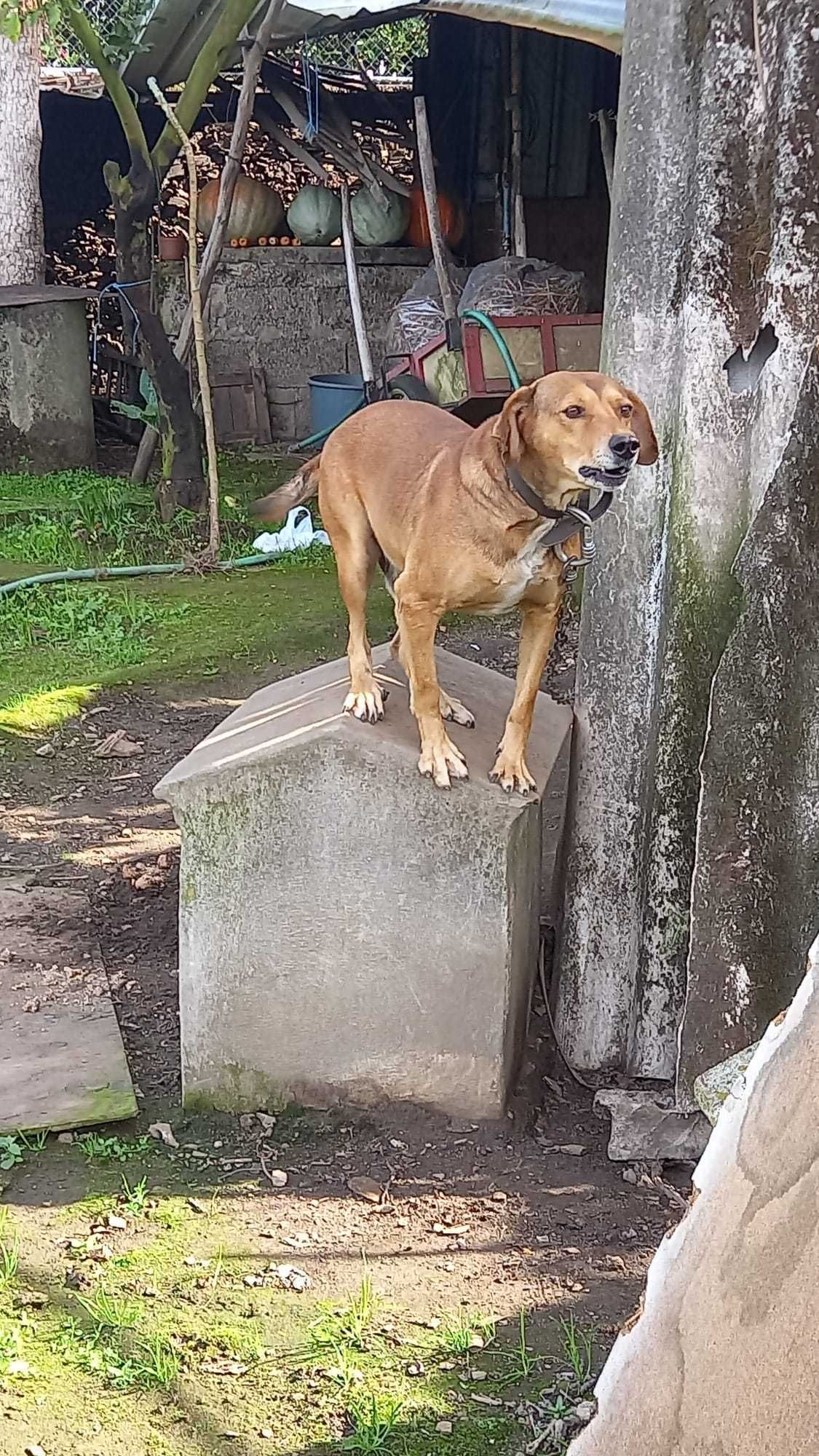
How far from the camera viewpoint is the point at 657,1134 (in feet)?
11.5

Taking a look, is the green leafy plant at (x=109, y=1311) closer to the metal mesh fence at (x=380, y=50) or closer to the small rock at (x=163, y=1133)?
the small rock at (x=163, y=1133)

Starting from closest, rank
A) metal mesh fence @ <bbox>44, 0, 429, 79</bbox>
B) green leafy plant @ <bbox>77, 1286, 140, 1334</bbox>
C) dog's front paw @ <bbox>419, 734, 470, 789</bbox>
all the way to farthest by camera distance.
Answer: green leafy plant @ <bbox>77, 1286, 140, 1334</bbox> < dog's front paw @ <bbox>419, 734, 470, 789</bbox> < metal mesh fence @ <bbox>44, 0, 429, 79</bbox>

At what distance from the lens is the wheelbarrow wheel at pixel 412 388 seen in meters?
9.14

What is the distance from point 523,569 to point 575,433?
0.42 m

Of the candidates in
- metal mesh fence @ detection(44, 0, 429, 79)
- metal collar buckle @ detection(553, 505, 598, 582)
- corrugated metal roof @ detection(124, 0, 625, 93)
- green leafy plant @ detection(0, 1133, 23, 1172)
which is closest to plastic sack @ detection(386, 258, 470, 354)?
corrugated metal roof @ detection(124, 0, 625, 93)

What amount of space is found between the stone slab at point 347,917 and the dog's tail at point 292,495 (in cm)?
78

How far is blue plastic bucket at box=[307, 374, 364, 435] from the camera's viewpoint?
35.0ft

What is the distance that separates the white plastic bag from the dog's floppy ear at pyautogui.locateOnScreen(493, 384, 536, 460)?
547 centimetres

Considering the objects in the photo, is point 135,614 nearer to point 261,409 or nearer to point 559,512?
point 559,512

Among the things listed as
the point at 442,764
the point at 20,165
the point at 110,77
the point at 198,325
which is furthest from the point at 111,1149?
the point at 20,165

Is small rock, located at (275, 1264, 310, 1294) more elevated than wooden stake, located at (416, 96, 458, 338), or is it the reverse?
wooden stake, located at (416, 96, 458, 338)

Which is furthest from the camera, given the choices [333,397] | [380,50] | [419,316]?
[380,50]

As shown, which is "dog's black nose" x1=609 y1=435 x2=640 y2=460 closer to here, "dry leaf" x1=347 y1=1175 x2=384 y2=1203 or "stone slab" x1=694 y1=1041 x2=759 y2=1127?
"stone slab" x1=694 y1=1041 x2=759 y2=1127

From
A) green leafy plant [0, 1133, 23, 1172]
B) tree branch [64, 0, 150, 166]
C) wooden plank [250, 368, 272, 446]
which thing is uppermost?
tree branch [64, 0, 150, 166]
